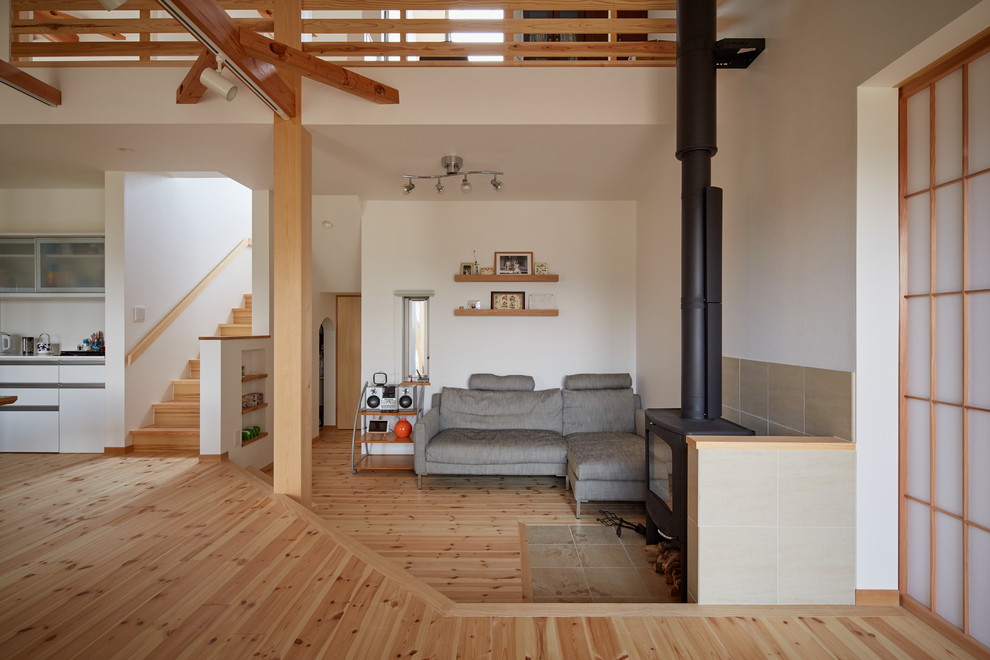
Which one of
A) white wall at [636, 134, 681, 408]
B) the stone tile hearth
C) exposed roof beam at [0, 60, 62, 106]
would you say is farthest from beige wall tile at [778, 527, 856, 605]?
exposed roof beam at [0, 60, 62, 106]

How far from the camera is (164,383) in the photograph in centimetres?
484

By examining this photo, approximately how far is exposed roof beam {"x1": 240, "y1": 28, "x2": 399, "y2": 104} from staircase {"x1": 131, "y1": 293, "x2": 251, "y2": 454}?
3367mm

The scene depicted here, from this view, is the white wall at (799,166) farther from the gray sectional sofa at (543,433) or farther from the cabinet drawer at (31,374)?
the cabinet drawer at (31,374)

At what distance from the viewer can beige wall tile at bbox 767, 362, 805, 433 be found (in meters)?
2.16

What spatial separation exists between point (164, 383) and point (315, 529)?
3.30m

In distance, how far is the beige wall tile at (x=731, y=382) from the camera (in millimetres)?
2707

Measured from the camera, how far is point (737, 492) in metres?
1.90

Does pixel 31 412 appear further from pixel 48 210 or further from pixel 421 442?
pixel 421 442

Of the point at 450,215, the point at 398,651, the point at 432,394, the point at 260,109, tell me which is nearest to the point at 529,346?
the point at 432,394

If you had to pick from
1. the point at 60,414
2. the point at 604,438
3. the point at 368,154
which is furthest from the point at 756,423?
the point at 60,414

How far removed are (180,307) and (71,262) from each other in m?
0.96

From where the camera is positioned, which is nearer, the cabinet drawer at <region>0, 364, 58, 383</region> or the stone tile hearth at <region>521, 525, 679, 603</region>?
the stone tile hearth at <region>521, 525, 679, 603</region>

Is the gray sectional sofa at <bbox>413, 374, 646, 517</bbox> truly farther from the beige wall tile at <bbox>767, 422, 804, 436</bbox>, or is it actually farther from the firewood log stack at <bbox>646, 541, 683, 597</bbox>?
the beige wall tile at <bbox>767, 422, 804, 436</bbox>

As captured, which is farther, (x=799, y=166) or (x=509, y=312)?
(x=509, y=312)
